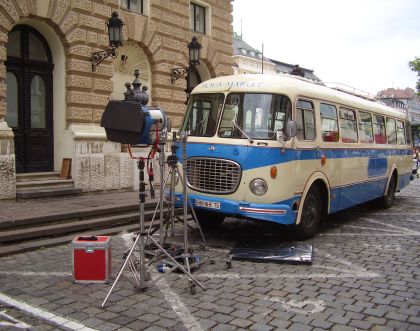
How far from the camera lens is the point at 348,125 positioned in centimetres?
964

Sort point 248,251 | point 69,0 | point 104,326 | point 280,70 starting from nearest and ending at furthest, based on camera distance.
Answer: point 104,326
point 248,251
point 69,0
point 280,70

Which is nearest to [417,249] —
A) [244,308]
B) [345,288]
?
[345,288]

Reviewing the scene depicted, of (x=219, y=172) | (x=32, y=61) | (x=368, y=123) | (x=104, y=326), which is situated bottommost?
(x=104, y=326)

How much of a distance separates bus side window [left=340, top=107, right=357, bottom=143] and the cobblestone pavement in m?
2.61

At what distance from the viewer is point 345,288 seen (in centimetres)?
549

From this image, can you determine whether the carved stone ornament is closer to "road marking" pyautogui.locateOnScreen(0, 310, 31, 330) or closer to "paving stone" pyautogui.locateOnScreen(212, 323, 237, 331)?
"road marking" pyautogui.locateOnScreen(0, 310, 31, 330)

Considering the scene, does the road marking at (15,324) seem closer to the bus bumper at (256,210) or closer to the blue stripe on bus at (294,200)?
the bus bumper at (256,210)

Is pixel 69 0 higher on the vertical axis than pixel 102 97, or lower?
higher

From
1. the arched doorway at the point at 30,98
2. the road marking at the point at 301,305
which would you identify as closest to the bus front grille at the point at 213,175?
the road marking at the point at 301,305

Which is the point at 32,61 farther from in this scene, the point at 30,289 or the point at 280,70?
the point at 280,70

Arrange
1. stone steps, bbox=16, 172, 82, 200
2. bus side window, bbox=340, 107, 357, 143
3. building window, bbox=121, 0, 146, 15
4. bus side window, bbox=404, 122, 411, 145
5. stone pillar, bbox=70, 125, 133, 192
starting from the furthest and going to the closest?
bus side window, bbox=404, 122, 411, 145
building window, bbox=121, 0, 146, 15
stone pillar, bbox=70, 125, 133, 192
stone steps, bbox=16, 172, 82, 200
bus side window, bbox=340, 107, 357, 143

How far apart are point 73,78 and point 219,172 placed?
595 cm

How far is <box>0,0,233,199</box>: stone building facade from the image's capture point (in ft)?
34.9

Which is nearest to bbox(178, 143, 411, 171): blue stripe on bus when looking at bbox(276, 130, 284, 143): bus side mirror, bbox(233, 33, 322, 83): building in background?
bbox(276, 130, 284, 143): bus side mirror
